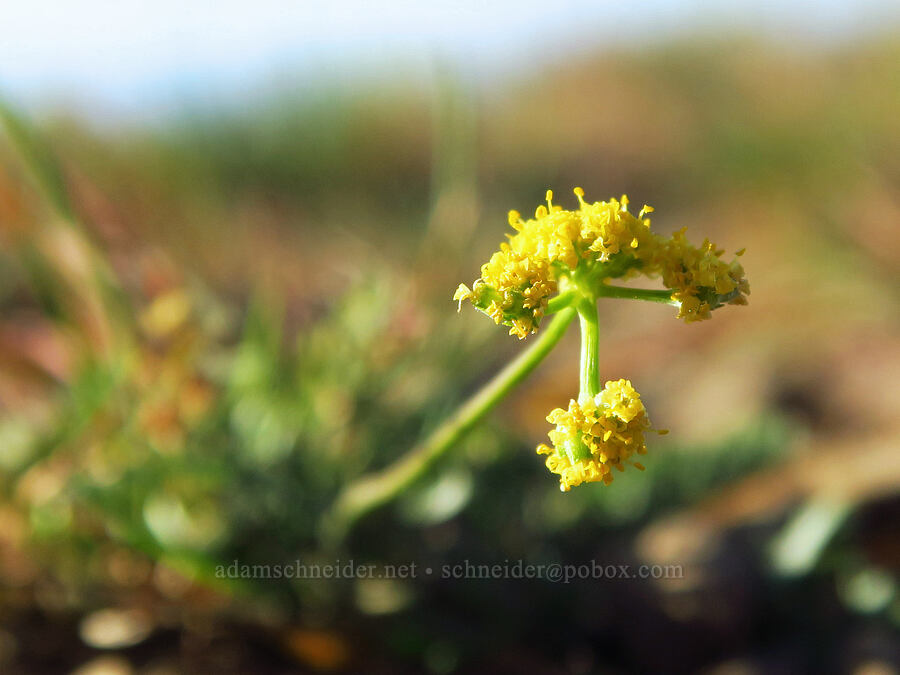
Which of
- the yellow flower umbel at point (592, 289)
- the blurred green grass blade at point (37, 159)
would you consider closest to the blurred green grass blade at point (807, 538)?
the yellow flower umbel at point (592, 289)

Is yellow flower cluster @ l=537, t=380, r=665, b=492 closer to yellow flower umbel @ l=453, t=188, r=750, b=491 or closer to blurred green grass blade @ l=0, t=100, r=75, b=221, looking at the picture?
yellow flower umbel @ l=453, t=188, r=750, b=491

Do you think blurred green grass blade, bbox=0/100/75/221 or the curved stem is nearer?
the curved stem

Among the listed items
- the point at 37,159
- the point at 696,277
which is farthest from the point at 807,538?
the point at 37,159

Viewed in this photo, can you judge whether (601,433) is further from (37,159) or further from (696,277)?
(37,159)

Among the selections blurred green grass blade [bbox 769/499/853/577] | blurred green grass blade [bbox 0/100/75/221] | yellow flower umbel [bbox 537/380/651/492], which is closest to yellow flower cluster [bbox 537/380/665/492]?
yellow flower umbel [bbox 537/380/651/492]

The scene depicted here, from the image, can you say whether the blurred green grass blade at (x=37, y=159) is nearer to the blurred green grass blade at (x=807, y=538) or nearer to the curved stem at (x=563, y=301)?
the curved stem at (x=563, y=301)

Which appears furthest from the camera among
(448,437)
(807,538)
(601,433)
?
(807,538)

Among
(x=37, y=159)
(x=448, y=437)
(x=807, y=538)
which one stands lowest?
(x=807, y=538)
